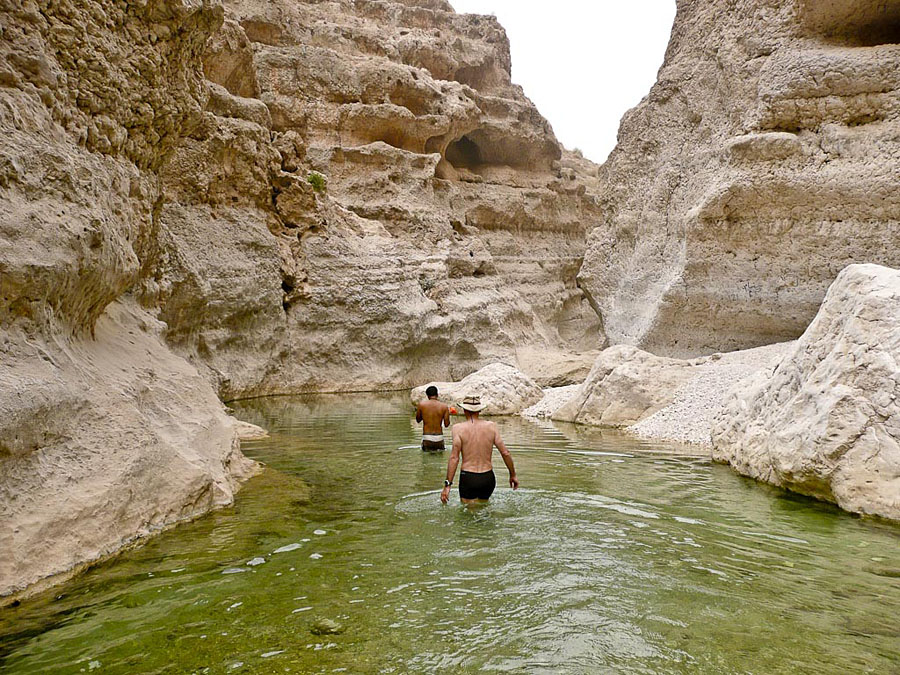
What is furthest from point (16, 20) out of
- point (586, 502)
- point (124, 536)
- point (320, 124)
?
point (320, 124)

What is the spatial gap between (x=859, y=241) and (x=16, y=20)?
13974 mm

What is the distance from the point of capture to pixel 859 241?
1326 cm

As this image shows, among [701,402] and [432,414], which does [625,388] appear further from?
[432,414]

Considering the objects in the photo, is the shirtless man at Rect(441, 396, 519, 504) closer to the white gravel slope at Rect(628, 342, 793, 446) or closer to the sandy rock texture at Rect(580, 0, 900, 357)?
the white gravel slope at Rect(628, 342, 793, 446)

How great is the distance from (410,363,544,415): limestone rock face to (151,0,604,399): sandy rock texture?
216 inches

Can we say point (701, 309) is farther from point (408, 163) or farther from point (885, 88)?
point (408, 163)

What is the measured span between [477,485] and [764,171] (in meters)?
11.0

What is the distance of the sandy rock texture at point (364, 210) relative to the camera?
61.0 feet

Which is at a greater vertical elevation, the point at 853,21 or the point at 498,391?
the point at 853,21

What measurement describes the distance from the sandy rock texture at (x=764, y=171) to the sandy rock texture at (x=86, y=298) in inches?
452

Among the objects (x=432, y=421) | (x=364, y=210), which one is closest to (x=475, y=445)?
(x=432, y=421)

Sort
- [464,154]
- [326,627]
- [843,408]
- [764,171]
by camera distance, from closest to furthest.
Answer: [326,627]
[843,408]
[764,171]
[464,154]

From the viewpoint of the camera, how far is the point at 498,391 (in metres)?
16.0

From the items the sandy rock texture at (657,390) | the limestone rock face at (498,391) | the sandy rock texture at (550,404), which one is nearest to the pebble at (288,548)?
the sandy rock texture at (657,390)
